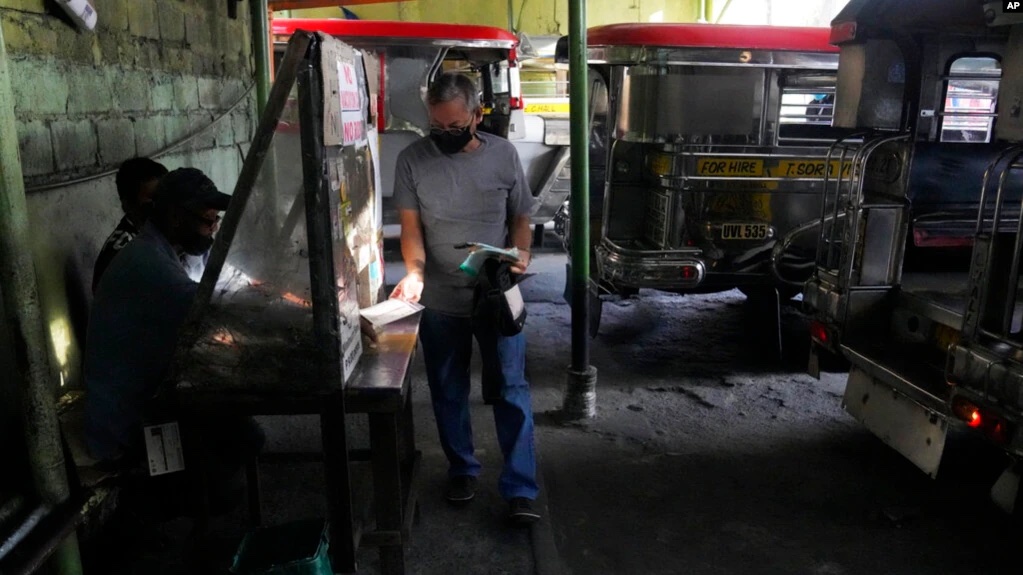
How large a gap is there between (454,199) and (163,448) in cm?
146

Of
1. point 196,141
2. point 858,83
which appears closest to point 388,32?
point 196,141

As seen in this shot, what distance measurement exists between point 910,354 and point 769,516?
100 cm

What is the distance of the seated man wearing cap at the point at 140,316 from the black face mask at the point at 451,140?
38.9 inches

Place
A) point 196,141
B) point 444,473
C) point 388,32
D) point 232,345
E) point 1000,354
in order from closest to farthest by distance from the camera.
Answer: point 232,345, point 1000,354, point 444,473, point 196,141, point 388,32

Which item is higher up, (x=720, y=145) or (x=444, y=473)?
(x=720, y=145)

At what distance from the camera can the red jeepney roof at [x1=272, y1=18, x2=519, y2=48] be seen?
7.27 meters

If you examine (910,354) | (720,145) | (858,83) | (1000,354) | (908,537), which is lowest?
(908,537)

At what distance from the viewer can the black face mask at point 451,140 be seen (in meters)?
3.14

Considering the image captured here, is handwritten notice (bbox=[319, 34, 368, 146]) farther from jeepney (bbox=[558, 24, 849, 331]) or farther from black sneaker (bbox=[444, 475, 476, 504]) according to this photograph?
jeepney (bbox=[558, 24, 849, 331])

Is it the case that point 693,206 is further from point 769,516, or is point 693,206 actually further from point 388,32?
point 388,32

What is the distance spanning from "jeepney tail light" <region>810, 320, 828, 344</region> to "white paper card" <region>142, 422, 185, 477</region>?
2969mm

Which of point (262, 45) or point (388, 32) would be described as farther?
point (388, 32)

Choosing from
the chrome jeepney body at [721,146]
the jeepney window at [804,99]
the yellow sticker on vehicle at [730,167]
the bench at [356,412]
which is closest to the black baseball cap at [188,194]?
the bench at [356,412]

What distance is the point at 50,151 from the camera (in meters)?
2.75
